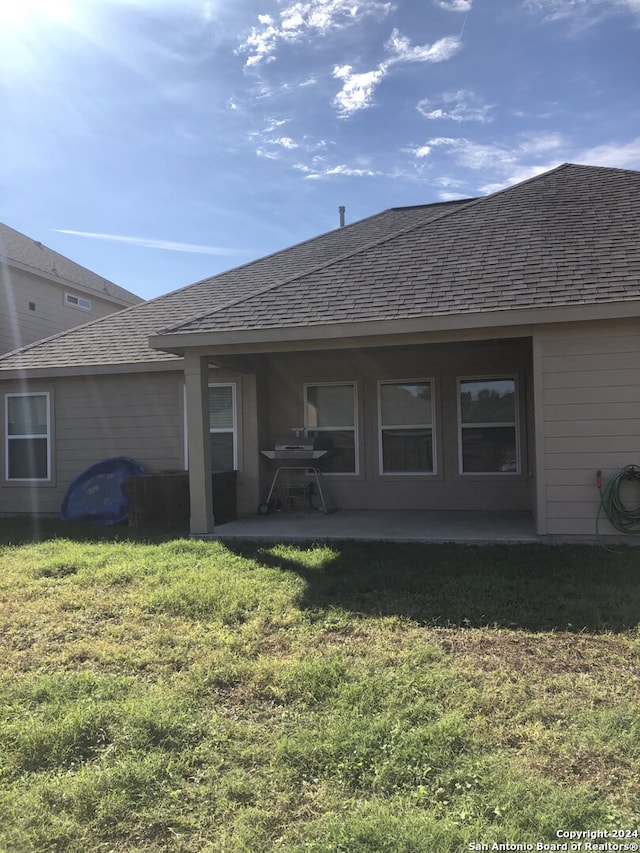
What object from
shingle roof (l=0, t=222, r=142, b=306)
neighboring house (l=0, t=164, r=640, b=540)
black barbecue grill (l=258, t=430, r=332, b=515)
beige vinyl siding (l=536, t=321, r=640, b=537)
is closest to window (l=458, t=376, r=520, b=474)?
neighboring house (l=0, t=164, r=640, b=540)

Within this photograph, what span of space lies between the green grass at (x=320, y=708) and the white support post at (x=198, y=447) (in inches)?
80.1

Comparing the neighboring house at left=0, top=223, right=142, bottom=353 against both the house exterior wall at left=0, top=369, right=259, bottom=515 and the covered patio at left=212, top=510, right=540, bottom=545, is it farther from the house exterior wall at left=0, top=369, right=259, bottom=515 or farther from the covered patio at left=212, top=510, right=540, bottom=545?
the covered patio at left=212, top=510, right=540, bottom=545

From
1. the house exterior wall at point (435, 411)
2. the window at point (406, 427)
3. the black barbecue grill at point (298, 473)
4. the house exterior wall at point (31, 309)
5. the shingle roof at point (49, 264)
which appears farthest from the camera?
the shingle roof at point (49, 264)

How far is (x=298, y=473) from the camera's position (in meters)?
Result: 9.67

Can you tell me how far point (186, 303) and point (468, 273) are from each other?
228 inches

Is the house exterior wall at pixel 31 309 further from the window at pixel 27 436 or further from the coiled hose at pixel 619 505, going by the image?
the coiled hose at pixel 619 505

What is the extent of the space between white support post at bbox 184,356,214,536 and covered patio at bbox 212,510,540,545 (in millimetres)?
316

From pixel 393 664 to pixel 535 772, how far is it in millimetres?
1195

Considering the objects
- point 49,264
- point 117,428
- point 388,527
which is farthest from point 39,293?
point 388,527

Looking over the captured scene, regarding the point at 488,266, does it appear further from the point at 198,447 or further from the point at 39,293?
the point at 39,293

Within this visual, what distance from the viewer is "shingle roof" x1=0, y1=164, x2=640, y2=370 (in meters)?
6.54

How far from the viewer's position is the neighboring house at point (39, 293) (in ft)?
44.5

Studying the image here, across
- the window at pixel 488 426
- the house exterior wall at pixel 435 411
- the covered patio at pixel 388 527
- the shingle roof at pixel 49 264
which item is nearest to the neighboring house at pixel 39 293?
the shingle roof at pixel 49 264

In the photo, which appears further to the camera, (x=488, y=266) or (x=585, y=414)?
(x=488, y=266)
